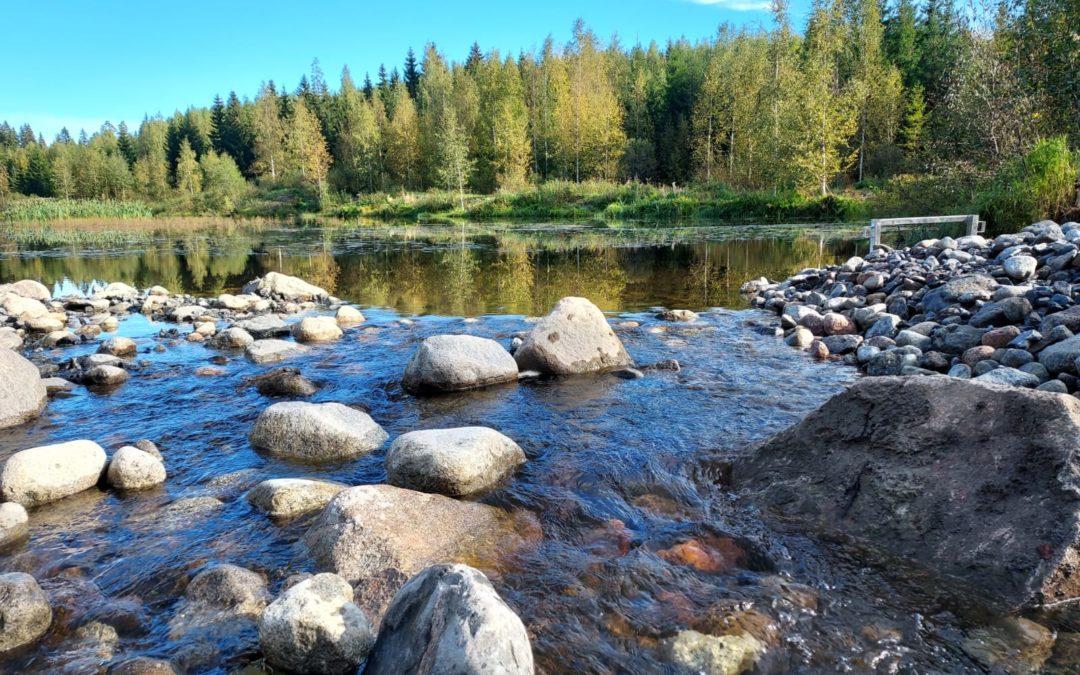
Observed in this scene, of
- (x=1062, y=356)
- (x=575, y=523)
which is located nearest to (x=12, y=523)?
(x=575, y=523)

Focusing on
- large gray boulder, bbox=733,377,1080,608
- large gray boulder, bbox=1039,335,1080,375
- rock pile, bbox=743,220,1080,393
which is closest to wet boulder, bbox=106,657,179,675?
large gray boulder, bbox=733,377,1080,608

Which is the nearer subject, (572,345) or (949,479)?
(949,479)

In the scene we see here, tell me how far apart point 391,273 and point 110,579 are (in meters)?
16.8

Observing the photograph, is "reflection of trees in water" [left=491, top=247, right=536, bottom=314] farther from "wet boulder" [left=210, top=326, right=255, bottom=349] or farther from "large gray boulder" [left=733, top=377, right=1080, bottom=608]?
"large gray boulder" [left=733, top=377, right=1080, bottom=608]

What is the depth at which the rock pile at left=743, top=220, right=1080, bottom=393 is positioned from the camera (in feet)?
21.6

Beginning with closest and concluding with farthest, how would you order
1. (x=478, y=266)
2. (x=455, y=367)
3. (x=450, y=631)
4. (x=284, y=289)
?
(x=450, y=631)
(x=455, y=367)
(x=284, y=289)
(x=478, y=266)

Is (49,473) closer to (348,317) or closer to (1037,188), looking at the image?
(348,317)

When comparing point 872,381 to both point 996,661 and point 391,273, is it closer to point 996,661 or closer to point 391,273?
point 996,661

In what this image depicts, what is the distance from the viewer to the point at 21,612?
3164 millimetres

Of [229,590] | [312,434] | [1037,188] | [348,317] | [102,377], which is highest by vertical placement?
[1037,188]

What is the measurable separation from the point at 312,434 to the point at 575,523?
2.64 metres

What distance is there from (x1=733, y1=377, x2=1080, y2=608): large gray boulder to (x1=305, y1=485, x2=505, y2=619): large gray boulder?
80.9 inches

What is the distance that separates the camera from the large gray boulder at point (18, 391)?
6454 mm

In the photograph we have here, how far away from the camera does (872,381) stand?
4438 mm
